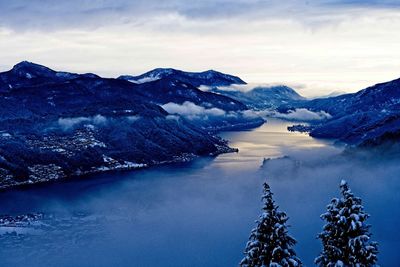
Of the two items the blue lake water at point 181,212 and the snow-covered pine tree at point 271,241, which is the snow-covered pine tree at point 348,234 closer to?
the snow-covered pine tree at point 271,241

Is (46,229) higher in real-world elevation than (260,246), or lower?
lower

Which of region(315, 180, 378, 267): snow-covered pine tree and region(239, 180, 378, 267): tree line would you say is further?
region(239, 180, 378, 267): tree line

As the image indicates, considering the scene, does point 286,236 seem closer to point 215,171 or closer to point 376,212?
point 376,212

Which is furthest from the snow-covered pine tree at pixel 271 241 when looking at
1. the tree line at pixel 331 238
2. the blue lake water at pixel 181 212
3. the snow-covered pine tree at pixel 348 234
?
the blue lake water at pixel 181 212

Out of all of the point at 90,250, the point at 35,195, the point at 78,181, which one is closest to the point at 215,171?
the point at 78,181

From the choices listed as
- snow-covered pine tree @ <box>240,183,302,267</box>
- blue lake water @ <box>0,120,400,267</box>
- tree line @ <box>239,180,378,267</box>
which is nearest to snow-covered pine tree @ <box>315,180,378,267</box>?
tree line @ <box>239,180,378,267</box>

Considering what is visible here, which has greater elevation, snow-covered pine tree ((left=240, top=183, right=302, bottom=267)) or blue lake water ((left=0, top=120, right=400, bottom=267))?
snow-covered pine tree ((left=240, top=183, right=302, bottom=267))

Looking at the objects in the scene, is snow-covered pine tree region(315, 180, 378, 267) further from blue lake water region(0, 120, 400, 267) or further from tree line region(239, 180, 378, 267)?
blue lake water region(0, 120, 400, 267)
